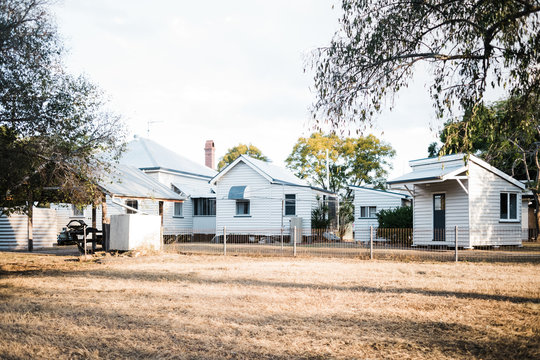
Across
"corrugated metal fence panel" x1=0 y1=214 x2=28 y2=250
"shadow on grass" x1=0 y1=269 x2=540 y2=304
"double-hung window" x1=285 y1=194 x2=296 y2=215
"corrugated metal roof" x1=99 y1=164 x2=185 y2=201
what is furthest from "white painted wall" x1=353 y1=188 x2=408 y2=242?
"shadow on grass" x1=0 y1=269 x2=540 y2=304

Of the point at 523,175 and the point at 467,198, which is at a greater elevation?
the point at 523,175

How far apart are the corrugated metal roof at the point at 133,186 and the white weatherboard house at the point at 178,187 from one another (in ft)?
Answer: 29.2

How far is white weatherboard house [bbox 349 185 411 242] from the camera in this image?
1205 inches

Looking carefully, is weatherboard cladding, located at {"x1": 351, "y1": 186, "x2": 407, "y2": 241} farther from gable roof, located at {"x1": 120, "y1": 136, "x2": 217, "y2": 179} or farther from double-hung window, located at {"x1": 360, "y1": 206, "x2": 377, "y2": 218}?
gable roof, located at {"x1": 120, "y1": 136, "x2": 217, "y2": 179}

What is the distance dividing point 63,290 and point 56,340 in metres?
4.63

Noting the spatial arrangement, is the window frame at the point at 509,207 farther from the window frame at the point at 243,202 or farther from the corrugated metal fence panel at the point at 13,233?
the corrugated metal fence panel at the point at 13,233

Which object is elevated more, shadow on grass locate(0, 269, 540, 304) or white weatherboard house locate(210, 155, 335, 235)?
white weatherboard house locate(210, 155, 335, 235)

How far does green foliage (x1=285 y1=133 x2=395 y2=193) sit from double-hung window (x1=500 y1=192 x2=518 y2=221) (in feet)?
81.0

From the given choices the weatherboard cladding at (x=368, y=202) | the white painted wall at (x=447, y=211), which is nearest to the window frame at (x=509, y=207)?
the white painted wall at (x=447, y=211)

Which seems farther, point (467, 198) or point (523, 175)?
point (523, 175)

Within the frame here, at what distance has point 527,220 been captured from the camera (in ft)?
115

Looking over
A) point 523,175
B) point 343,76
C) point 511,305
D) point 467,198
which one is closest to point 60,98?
point 343,76

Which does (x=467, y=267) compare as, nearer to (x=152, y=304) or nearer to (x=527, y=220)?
(x=152, y=304)

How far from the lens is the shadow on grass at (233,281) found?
30.7ft
